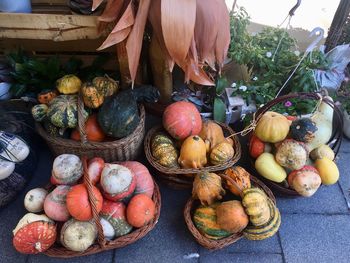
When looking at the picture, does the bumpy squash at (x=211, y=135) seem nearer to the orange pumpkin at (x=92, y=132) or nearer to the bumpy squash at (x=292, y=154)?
the bumpy squash at (x=292, y=154)

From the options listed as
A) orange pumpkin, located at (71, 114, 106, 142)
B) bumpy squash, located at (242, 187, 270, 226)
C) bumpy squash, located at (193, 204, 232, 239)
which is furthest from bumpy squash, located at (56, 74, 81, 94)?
bumpy squash, located at (242, 187, 270, 226)

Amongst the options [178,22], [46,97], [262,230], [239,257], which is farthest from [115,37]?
[239,257]

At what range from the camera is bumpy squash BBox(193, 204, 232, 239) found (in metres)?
1.37

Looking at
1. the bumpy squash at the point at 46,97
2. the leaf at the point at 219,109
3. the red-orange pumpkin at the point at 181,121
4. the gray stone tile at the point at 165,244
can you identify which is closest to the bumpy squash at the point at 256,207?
the gray stone tile at the point at 165,244

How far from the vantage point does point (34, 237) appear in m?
1.24

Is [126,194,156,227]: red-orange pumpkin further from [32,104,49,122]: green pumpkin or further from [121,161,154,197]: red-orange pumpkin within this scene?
[32,104,49,122]: green pumpkin

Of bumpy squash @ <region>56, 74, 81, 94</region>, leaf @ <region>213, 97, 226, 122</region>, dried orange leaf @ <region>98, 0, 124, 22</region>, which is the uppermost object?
dried orange leaf @ <region>98, 0, 124, 22</region>

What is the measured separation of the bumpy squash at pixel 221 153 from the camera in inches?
61.3

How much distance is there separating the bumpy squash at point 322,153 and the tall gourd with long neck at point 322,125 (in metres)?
0.03

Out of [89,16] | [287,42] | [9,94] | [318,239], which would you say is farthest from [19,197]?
[287,42]

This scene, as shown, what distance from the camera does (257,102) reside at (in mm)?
1908

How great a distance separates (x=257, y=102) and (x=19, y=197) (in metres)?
1.43

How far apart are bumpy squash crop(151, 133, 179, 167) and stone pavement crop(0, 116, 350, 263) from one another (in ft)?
0.77

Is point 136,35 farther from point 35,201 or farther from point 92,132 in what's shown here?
point 35,201
